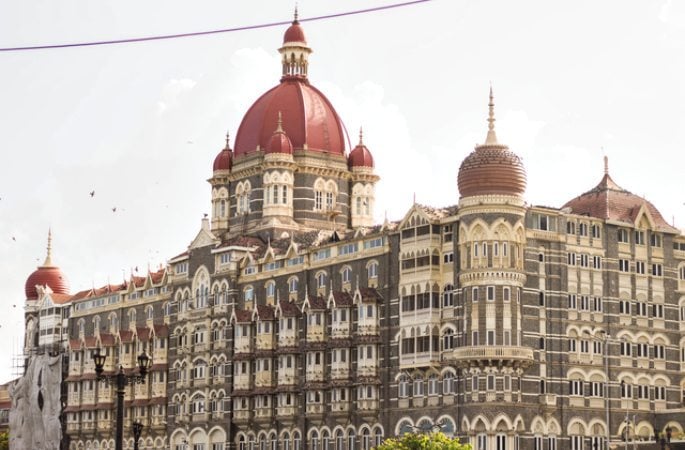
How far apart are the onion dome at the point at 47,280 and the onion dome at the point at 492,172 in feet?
236

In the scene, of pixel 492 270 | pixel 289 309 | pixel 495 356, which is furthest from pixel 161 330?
pixel 495 356

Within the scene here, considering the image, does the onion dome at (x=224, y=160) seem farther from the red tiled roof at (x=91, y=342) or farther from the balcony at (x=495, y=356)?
the balcony at (x=495, y=356)

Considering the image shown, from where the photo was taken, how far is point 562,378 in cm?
9494

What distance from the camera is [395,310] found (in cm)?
9944

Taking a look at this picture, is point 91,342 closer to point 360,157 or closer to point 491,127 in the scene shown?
point 360,157

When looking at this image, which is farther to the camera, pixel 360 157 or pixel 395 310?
pixel 360 157

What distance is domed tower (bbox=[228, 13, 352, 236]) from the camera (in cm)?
11819

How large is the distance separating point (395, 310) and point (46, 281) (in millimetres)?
65893

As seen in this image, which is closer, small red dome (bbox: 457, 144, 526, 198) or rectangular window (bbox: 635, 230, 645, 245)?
small red dome (bbox: 457, 144, 526, 198)

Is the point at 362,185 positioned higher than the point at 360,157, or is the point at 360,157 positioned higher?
the point at 360,157

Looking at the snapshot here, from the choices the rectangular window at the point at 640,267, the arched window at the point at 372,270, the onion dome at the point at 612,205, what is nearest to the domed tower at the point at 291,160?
the arched window at the point at 372,270

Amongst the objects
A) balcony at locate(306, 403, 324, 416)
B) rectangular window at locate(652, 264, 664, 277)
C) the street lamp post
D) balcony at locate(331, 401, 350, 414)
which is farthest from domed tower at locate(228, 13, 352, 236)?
the street lamp post

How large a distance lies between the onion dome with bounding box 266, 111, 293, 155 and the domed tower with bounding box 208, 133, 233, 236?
6680 millimetres

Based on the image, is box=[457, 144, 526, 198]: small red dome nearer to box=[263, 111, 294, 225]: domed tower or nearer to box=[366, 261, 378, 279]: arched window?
box=[366, 261, 378, 279]: arched window
